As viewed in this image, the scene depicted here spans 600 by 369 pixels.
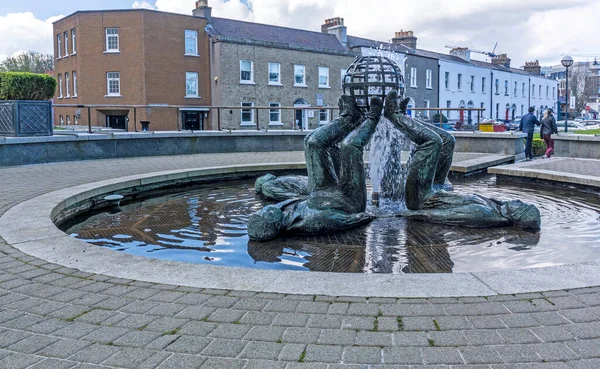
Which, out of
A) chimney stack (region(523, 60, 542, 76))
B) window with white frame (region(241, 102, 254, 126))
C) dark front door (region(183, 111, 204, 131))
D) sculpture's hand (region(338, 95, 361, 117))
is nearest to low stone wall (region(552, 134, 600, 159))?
sculpture's hand (region(338, 95, 361, 117))

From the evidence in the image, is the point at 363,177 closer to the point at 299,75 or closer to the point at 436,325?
the point at 436,325

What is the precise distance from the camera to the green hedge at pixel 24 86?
14.6 m

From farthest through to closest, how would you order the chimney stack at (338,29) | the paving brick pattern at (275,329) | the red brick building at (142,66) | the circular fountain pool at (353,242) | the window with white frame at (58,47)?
the chimney stack at (338,29) < the window with white frame at (58,47) < the red brick building at (142,66) < the circular fountain pool at (353,242) < the paving brick pattern at (275,329)

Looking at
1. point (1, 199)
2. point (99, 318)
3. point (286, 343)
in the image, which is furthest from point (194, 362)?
point (1, 199)

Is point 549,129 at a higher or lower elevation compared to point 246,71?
lower

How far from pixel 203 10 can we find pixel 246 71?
18.8 feet

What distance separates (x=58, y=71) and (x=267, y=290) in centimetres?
4693

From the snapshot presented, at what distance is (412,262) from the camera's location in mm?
5492

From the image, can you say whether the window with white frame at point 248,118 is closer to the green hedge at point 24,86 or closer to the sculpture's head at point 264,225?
the green hedge at point 24,86

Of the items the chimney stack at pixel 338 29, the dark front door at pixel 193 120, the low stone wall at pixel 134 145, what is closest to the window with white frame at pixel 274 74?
the dark front door at pixel 193 120

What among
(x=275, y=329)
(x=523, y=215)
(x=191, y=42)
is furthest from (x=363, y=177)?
(x=191, y=42)

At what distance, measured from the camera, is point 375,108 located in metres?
7.30

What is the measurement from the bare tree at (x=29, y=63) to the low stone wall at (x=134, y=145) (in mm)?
44210

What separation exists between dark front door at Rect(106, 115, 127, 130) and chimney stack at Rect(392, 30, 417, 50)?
87.4ft
